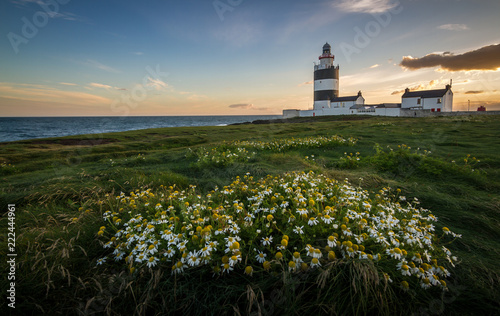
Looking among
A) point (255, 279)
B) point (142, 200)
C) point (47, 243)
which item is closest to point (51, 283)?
point (47, 243)

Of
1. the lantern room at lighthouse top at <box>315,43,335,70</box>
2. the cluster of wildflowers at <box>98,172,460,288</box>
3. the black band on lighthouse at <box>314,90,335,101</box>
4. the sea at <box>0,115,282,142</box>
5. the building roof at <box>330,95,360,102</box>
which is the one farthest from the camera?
the black band on lighthouse at <box>314,90,335,101</box>

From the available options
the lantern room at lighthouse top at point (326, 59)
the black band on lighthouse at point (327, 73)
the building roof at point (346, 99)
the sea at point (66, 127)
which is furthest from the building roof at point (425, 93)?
the sea at point (66, 127)

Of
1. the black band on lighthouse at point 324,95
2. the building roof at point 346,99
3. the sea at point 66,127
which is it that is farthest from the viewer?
the black band on lighthouse at point 324,95

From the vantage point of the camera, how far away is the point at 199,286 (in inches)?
96.3

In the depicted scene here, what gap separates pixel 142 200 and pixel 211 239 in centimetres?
223

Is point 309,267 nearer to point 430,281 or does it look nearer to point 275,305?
point 275,305

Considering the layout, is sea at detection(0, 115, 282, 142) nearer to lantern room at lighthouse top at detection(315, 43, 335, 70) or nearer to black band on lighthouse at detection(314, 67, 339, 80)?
black band on lighthouse at detection(314, 67, 339, 80)

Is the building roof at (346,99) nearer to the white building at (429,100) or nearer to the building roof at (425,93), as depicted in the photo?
the white building at (429,100)

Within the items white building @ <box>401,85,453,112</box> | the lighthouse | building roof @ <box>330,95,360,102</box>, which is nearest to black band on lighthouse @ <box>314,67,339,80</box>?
the lighthouse

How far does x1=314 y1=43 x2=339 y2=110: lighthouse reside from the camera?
60312 millimetres

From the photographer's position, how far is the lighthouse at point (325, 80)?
60312 millimetres

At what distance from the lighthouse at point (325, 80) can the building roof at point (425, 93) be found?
16484mm

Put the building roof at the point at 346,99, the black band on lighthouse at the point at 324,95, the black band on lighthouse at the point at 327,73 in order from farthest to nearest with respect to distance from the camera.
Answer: the black band on lighthouse at the point at 324,95
the black band on lighthouse at the point at 327,73
the building roof at the point at 346,99

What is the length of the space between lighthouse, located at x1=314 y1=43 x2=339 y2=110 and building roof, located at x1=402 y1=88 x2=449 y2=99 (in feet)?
54.1
